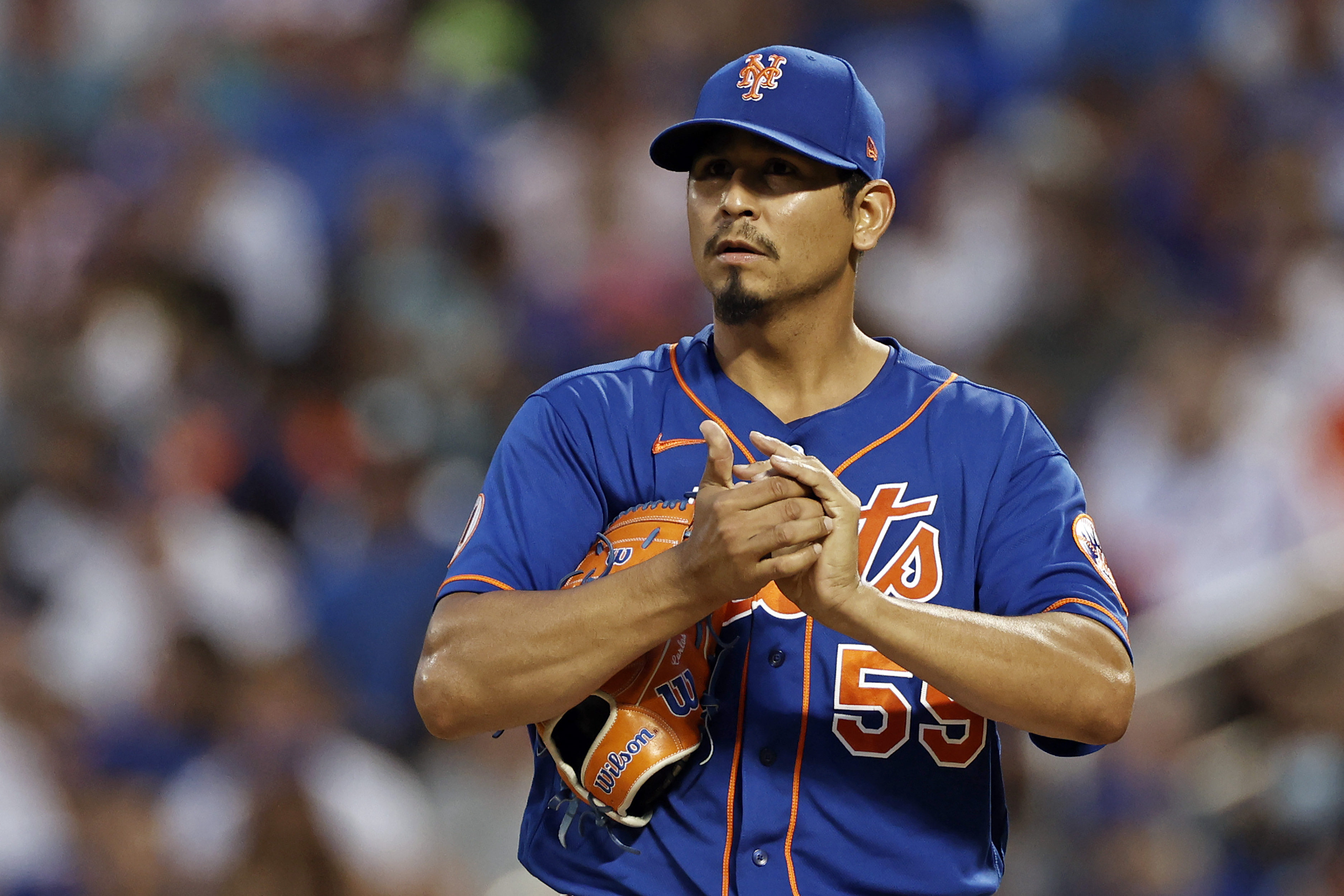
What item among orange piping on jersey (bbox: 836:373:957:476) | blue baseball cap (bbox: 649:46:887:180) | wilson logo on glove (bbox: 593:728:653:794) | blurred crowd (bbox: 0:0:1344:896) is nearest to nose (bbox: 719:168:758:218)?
blue baseball cap (bbox: 649:46:887:180)

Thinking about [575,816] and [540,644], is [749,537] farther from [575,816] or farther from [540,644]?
[575,816]

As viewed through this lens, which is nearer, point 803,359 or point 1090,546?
point 1090,546

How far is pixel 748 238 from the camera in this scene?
2543 millimetres

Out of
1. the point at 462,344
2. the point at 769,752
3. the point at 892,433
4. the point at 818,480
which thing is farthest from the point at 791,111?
the point at 462,344

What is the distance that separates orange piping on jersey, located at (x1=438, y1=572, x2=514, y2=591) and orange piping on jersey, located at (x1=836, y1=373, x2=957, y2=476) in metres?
0.58

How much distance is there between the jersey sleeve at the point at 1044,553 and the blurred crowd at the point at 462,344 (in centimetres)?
242

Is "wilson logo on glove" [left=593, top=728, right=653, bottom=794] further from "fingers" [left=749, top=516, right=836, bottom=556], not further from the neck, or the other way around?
the neck

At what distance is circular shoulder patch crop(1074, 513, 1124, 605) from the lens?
8.09 ft

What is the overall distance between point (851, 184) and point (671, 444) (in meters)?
0.55

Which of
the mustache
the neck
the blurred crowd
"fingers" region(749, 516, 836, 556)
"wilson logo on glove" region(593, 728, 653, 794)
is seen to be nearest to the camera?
"fingers" region(749, 516, 836, 556)

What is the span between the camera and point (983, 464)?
2541 mm

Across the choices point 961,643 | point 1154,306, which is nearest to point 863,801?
point 961,643

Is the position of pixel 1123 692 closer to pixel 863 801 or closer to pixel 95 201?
pixel 863 801

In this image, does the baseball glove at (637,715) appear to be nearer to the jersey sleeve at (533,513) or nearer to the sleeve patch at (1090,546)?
the jersey sleeve at (533,513)
